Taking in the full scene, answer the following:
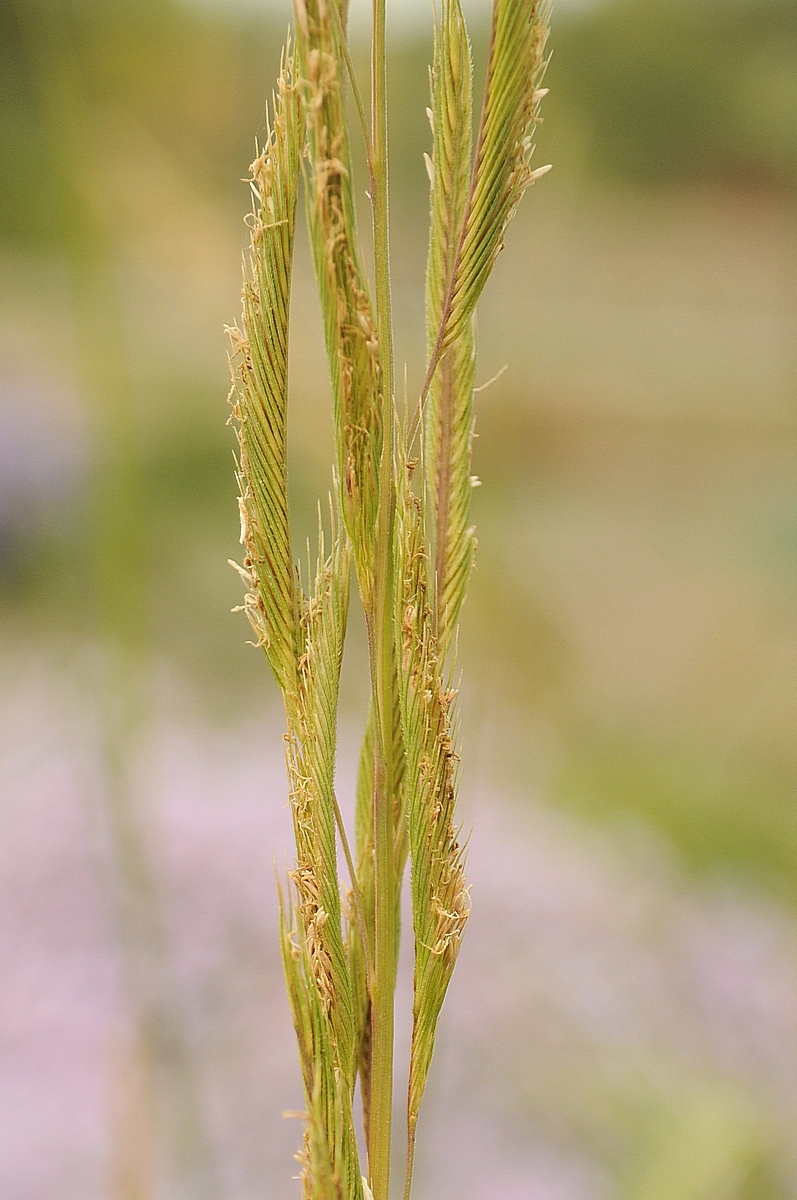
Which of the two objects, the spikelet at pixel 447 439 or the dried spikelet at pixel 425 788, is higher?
the spikelet at pixel 447 439

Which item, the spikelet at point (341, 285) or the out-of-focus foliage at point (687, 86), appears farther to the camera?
the out-of-focus foliage at point (687, 86)

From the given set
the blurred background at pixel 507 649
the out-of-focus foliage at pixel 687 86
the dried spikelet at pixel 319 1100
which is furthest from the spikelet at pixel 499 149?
the out-of-focus foliage at pixel 687 86

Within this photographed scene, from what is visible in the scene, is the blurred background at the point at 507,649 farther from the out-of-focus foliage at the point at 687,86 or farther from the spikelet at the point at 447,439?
the spikelet at the point at 447,439

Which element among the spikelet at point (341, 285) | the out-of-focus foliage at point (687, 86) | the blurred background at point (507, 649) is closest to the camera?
the spikelet at point (341, 285)

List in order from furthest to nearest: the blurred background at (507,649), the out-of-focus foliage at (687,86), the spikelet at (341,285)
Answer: the out-of-focus foliage at (687,86), the blurred background at (507,649), the spikelet at (341,285)

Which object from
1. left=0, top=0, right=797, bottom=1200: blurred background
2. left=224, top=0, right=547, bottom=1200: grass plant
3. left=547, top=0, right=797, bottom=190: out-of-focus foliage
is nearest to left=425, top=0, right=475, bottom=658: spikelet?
left=224, top=0, right=547, bottom=1200: grass plant

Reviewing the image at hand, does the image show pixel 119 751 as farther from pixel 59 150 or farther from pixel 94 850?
pixel 94 850

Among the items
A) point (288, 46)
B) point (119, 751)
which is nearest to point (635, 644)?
point (119, 751)

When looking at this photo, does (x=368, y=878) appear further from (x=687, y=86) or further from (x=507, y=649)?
(x=687, y=86)

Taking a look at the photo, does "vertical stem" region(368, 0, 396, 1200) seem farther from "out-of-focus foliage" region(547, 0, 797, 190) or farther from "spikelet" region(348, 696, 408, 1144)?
"out-of-focus foliage" region(547, 0, 797, 190)
